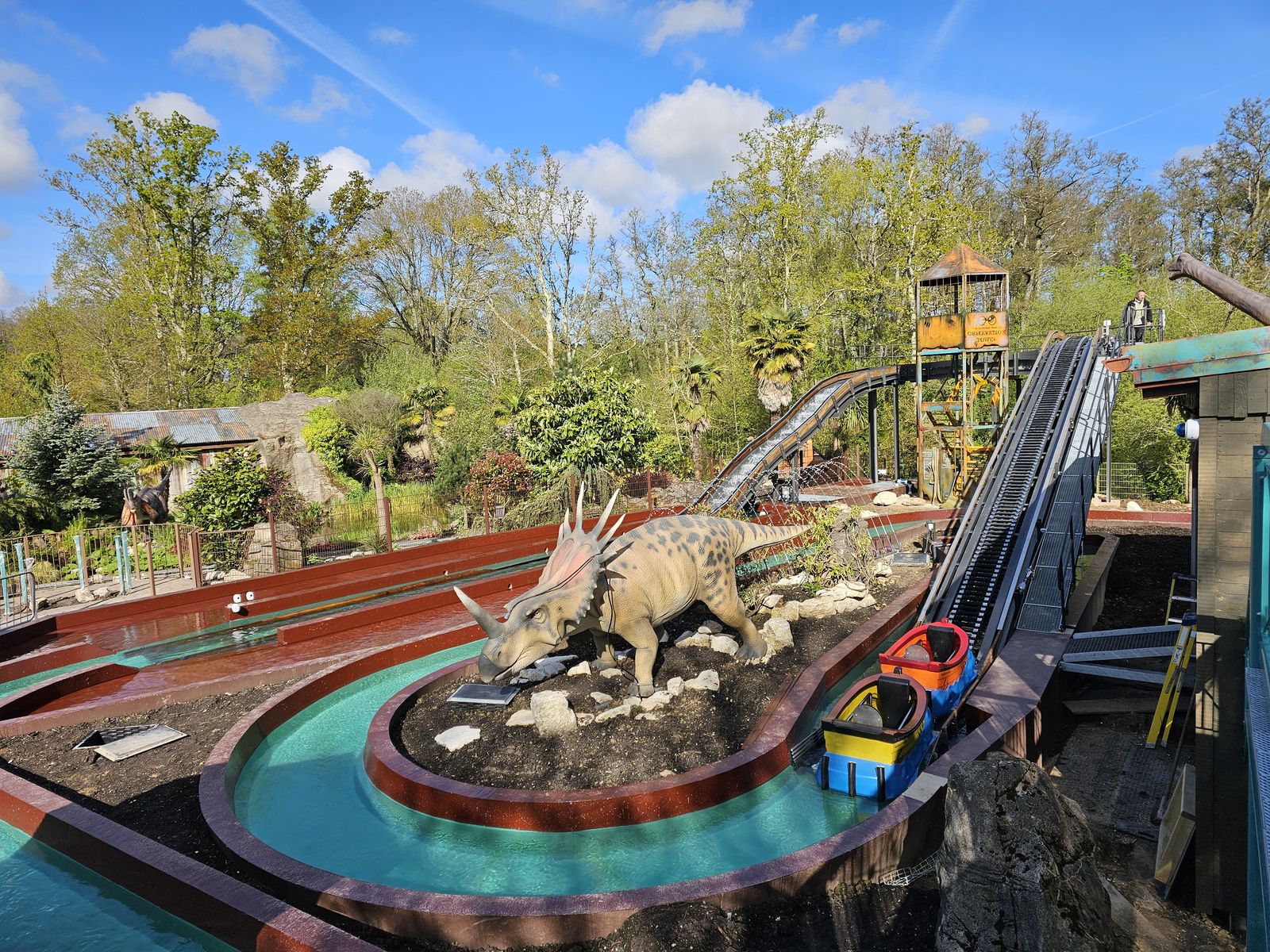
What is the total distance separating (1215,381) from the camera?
5.41 m

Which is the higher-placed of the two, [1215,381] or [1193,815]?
[1215,381]

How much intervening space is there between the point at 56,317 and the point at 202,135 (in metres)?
12.3

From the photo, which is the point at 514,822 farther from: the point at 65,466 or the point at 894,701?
the point at 65,466

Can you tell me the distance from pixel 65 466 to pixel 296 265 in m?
17.5

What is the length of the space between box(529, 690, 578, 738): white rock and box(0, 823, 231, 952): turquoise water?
3027 millimetres

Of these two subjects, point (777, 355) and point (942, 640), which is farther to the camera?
point (777, 355)

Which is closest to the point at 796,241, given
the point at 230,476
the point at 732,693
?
the point at 230,476

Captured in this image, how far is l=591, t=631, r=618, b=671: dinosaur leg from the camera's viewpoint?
8500mm

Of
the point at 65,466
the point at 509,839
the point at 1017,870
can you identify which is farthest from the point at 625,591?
the point at 65,466

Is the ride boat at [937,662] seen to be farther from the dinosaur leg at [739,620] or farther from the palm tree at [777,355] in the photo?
the palm tree at [777,355]

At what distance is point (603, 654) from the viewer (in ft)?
28.1

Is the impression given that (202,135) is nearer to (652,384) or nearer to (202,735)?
(652,384)

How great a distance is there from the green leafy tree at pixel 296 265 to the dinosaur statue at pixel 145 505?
43.8 feet

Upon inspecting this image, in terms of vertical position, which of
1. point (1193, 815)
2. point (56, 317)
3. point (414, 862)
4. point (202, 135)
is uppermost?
point (202, 135)
